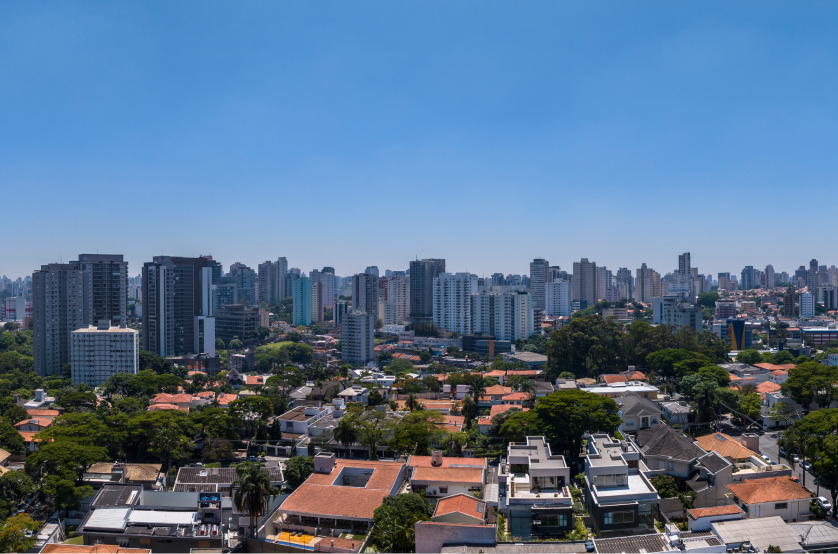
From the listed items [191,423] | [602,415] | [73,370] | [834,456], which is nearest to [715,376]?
[602,415]

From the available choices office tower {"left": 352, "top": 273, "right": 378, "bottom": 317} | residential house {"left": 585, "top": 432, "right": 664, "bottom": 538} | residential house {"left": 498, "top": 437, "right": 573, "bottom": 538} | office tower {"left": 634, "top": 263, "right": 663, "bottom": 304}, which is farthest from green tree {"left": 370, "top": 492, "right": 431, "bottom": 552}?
office tower {"left": 634, "top": 263, "right": 663, "bottom": 304}

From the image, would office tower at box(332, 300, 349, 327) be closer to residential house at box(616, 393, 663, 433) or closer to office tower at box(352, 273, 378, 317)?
office tower at box(352, 273, 378, 317)

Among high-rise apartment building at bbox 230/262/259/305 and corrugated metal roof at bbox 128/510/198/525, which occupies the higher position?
high-rise apartment building at bbox 230/262/259/305

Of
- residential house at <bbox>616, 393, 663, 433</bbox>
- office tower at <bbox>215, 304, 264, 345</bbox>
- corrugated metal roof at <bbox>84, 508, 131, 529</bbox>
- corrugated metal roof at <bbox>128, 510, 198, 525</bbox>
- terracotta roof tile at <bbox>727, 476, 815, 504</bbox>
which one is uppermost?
office tower at <bbox>215, 304, 264, 345</bbox>

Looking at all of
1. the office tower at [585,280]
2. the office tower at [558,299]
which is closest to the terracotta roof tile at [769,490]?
the office tower at [558,299]

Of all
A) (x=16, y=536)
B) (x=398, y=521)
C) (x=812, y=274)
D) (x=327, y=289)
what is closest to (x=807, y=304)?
(x=812, y=274)

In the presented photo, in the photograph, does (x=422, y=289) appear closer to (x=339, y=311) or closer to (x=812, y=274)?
(x=339, y=311)
